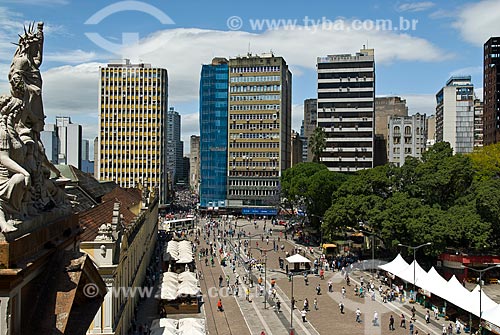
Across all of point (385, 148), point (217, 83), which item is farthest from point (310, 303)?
point (385, 148)

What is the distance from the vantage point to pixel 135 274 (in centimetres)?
3972

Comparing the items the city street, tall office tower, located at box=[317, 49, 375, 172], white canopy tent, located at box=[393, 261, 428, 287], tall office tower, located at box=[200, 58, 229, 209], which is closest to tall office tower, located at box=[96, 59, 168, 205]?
tall office tower, located at box=[200, 58, 229, 209]

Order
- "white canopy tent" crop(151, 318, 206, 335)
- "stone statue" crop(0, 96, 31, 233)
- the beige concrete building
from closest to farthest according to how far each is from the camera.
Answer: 1. "stone statue" crop(0, 96, 31, 233)
2. the beige concrete building
3. "white canopy tent" crop(151, 318, 206, 335)

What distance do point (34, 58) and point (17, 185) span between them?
253 cm

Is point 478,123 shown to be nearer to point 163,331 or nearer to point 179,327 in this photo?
point 179,327

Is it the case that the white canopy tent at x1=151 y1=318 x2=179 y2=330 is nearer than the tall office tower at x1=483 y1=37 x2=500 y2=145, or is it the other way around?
the white canopy tent at x1=151 y1=318 x2=179 y2=330

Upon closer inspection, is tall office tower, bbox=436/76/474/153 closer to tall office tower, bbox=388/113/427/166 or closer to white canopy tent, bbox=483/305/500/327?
tall office tower, bbox=388/113/427/166

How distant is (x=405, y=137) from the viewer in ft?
431

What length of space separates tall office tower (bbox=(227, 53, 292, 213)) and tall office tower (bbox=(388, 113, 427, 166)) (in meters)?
31.8

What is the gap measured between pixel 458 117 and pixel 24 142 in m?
159

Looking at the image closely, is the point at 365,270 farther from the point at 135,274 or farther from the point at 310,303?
the point at 135,274

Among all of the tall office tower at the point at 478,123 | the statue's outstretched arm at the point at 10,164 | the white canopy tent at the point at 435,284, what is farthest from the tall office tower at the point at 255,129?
the statue's outstretched arm at the point at 10,164

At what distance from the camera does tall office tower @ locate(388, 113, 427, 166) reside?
130 metres

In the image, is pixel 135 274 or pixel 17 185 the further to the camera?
pixel 135 274
